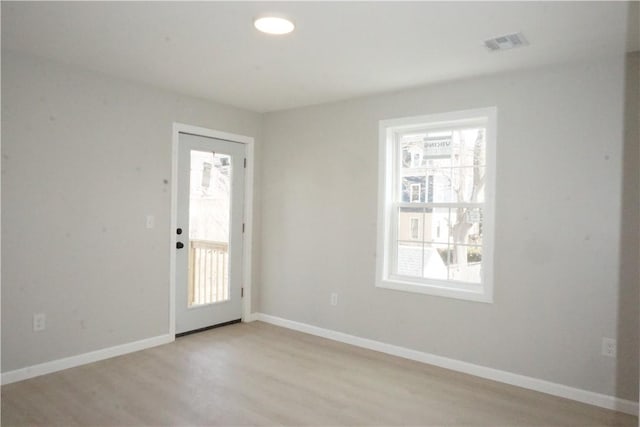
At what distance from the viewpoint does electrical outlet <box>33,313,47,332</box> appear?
3311 millimetres

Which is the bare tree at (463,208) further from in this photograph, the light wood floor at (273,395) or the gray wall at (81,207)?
the gray wall at (81,207)

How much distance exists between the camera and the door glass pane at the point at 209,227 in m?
4.47

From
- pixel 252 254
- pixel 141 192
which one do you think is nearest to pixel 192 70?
pixel 141 192

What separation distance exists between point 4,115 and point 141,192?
Answer: 1182mm

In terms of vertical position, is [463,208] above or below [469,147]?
below

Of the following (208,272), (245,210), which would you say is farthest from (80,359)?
(245,210)

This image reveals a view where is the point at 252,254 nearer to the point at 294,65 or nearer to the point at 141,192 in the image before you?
the point at 141,192

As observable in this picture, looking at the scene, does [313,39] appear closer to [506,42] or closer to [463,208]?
[506,42]

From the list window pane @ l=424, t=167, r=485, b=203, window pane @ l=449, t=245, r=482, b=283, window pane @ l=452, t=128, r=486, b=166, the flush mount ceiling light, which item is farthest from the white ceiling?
window pane @ l=449, t=245, r=482, b=283

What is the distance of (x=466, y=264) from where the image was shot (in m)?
3.75

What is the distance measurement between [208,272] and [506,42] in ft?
11.6

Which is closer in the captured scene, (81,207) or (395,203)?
(81,207)

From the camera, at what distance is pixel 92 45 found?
3.03 m

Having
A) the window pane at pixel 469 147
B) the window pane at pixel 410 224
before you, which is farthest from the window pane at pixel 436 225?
the window pane at pixel 469 147
